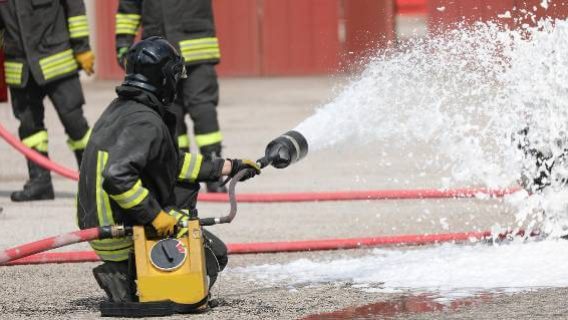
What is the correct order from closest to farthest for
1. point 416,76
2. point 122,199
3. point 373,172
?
point 122,199 < point 416,76 < point 373,172

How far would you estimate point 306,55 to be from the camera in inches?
745

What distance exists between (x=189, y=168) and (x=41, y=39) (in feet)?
12.2

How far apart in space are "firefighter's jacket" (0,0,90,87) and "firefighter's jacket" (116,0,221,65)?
311 millimetres

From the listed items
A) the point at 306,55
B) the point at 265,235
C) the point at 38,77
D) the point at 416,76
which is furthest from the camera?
the point at 306,55

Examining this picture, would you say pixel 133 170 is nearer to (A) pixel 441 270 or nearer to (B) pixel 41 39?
(A) pixel 441 270

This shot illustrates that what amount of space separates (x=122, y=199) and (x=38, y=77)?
3921 mm

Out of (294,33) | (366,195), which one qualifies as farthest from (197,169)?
(294,33)

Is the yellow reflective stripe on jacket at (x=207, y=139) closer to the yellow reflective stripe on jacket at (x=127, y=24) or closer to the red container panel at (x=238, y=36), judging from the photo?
the yellow reflective stripe on jacket at (x=127, y=24)

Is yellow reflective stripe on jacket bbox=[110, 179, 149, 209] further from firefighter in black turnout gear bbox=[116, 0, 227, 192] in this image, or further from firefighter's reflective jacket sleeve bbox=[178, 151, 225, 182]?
firefighter in black turnout gear bbox=[116, 0, 227, 192]

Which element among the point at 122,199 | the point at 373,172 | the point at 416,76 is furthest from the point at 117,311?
the point at 373,172

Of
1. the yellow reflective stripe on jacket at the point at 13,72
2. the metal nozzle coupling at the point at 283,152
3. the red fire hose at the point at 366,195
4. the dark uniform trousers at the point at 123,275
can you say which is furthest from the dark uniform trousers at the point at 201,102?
the dark uniform trousers at the point at 123,275

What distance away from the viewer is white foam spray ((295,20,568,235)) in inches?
271

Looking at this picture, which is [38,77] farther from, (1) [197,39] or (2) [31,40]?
(1) [197,39]

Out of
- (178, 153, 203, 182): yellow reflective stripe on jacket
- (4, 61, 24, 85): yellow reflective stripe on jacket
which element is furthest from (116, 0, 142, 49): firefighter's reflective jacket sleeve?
(178, 153, 203, 182): yellow reflective stripe on jacket
